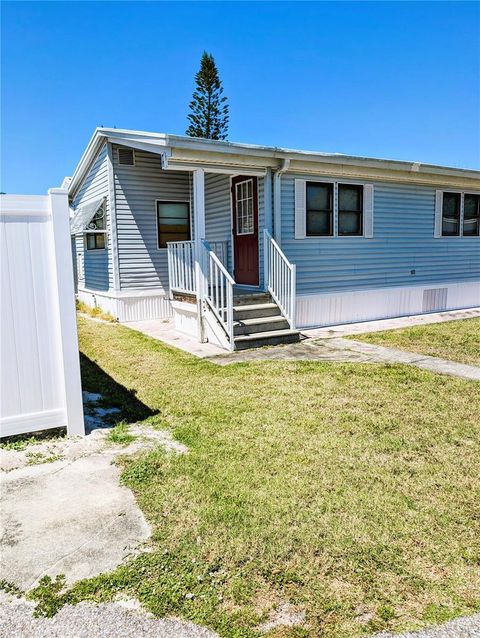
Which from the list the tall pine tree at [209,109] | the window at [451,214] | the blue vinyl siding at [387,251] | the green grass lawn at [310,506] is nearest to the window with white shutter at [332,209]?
the blue vinyl siding at [387,251]

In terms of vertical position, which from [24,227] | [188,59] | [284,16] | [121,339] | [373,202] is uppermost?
[188,59]

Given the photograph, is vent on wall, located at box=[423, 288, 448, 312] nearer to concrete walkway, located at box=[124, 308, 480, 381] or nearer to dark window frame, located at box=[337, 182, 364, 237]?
concrete walkway, located at box=[124, 308, 480, 381]

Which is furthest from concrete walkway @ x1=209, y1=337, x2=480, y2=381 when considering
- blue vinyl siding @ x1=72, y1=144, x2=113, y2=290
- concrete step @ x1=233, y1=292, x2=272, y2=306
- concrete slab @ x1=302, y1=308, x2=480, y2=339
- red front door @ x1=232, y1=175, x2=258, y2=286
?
blue vinyl siding @ x1=72, y1=144, x2=113, y2=290

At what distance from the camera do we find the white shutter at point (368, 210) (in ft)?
31.8

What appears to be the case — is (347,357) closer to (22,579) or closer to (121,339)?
(121,339)

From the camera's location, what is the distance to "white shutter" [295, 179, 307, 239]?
8.74 meters

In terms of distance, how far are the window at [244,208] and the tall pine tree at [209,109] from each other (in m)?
16.9

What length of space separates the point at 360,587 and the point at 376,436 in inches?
72.5

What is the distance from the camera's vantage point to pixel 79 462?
3350 mm

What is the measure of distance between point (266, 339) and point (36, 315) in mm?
4536

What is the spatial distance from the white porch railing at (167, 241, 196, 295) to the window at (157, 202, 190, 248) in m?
2.29

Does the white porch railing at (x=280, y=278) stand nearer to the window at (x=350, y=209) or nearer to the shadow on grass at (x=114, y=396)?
the window at (x=350, y=209)

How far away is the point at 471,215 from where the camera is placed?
12.0m

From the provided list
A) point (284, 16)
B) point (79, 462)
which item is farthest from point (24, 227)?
point (284, 16)
